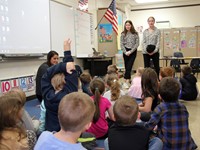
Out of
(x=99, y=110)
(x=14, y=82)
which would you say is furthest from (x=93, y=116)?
(x=14, y=82)

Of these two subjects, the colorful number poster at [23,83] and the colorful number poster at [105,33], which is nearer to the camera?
the colorful number poster at [23,83]

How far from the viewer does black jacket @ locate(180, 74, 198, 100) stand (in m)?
4.43

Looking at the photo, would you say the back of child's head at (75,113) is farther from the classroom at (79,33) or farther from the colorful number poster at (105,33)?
the colorful number poster at (105,33)

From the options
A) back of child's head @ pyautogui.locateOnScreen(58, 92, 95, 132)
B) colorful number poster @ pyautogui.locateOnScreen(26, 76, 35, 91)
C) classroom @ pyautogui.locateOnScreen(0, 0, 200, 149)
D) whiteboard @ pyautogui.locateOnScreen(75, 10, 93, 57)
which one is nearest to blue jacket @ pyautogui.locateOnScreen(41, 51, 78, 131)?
back of child's head @ pyautogui.locateOnScreen(58, 92, 95, 132)

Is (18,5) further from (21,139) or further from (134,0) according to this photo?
(134,0)

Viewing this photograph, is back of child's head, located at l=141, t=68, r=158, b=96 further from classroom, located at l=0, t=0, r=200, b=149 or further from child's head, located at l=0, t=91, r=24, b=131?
child's head, located at l=0, t=91, r=24, b=131

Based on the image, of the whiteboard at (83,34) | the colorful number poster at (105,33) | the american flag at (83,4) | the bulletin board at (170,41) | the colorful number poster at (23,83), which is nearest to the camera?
the colorful number poster at (23,83)

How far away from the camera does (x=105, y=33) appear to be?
8500 mm

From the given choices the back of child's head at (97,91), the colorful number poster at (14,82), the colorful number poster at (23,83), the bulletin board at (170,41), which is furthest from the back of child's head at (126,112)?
the bulletin board at (170,41)

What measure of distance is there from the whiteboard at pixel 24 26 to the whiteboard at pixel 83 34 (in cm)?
151

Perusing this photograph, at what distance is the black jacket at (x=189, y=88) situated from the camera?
4.43 meters

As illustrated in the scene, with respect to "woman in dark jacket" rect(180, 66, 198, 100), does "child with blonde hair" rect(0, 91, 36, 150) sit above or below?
above

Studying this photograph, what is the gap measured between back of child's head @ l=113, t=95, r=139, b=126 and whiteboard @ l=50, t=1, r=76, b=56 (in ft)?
14.4

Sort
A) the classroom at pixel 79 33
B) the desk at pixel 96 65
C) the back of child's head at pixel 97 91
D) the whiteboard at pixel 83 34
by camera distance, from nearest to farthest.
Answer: the back of child's head at pixel 97 91
the classroom at pixel 79 33
the whiteboard at pixel 83 34
the desk at pixel 96 65
